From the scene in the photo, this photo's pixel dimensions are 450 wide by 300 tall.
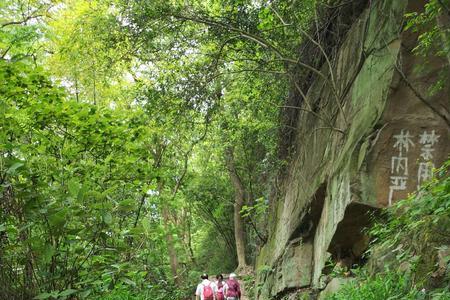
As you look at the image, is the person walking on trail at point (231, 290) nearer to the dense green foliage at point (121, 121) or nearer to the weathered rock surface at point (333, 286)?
the dense green foliage at point (121, 121)

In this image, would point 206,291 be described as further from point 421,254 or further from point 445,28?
point 445,28

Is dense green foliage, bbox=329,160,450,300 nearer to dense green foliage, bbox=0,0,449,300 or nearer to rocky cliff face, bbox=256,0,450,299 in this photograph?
dense green foliage, bbox=0,0,449,300

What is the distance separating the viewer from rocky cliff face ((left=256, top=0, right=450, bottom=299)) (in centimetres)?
688

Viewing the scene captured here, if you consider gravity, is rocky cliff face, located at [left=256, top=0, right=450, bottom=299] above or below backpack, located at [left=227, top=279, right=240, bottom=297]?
above

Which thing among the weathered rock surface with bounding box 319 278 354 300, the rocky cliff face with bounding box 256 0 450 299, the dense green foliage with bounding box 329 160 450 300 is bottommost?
the weathered rock surface with bounding box 319 278 354 300

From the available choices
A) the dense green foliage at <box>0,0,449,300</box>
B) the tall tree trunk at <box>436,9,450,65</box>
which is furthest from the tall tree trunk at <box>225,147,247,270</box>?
the tall tree trunk at <box>436,9,450,65</box>

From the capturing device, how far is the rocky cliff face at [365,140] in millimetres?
6875

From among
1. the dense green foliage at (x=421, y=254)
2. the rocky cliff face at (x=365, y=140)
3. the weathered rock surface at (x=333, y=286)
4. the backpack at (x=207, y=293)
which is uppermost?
the rocky cliff face at (x=365, y=140)

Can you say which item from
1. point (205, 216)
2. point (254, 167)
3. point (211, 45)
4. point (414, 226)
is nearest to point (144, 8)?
point (211, 45)

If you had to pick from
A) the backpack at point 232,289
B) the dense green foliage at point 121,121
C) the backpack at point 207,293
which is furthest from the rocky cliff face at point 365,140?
the backpack at point 207,293

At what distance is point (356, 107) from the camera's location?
8.18 meters

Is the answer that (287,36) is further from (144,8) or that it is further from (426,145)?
(426,145)

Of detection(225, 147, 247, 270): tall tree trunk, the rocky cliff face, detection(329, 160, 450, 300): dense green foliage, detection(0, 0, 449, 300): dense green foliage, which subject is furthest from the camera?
detection(225, 147, 247, 270): tall tree trunk

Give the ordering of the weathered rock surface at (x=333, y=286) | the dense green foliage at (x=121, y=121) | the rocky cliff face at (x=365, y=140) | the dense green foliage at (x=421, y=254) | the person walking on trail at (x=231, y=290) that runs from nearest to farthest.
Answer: the dense green foliage at (x=121, y=121)
the dense green foliage at (x=421, y=254)
the rocky cliff face at (x=365, y=140)
the weathered rock surface at (x=333, y=286)
the person walking on trail at (x=231, y=290)
